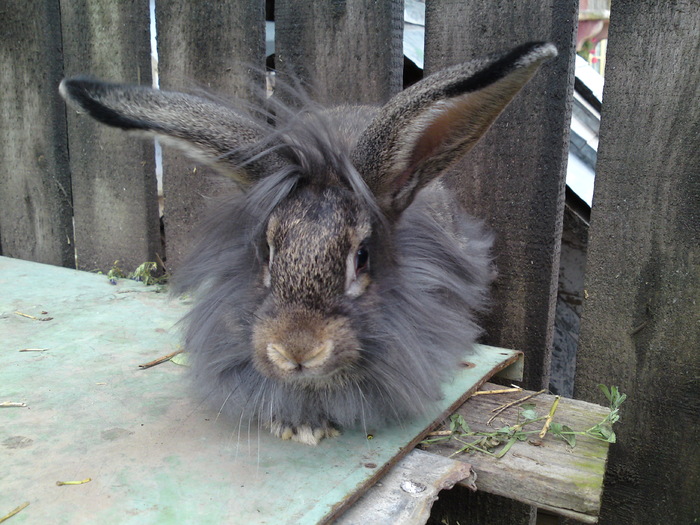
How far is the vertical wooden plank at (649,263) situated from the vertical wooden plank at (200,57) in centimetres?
146

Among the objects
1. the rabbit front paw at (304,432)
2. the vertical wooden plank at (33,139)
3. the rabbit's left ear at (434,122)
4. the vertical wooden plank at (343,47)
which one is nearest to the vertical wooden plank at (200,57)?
the vertical wooden plank at (343,47)

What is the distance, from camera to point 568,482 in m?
1.42

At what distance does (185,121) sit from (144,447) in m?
0.83

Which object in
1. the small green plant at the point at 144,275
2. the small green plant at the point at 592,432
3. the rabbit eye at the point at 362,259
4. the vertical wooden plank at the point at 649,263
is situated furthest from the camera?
the small green plant at the point at 144,275

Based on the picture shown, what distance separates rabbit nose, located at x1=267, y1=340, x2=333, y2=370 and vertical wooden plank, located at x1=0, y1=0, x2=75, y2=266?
2.51 metres

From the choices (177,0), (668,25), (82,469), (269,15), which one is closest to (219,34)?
(177,0)

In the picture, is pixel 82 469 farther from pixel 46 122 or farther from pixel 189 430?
pixel 46 122

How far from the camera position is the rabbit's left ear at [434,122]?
4.17 ft

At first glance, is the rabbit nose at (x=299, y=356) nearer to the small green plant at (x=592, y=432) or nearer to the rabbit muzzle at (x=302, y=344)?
the rabbit muzzle at (x=302, y=344)

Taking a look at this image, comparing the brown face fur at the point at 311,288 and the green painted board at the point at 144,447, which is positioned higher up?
the brown face fur at the point at 311,288

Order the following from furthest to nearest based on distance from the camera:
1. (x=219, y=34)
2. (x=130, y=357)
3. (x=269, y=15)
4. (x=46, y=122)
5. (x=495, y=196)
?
(x=269, y=15) < (x=46, y=122) < (x=219, y=34) < (x=495, y=196) < (x=130, y=357)

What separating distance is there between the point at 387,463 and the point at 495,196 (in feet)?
3.95

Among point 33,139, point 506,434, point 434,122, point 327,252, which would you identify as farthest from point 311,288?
point 33,139

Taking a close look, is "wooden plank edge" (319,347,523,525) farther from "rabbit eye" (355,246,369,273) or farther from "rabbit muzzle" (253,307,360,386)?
"rabbit eye" (355,246,369,273)
